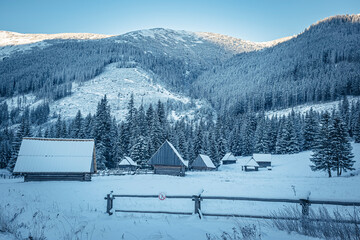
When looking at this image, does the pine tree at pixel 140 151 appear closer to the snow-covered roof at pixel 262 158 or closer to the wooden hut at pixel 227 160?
the wooden hut at pixel 227 160

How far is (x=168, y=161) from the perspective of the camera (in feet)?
143

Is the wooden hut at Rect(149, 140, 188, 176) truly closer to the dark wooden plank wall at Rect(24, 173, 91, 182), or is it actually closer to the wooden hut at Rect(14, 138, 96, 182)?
the wooden hut at Rect(14, 138, 96, 182)

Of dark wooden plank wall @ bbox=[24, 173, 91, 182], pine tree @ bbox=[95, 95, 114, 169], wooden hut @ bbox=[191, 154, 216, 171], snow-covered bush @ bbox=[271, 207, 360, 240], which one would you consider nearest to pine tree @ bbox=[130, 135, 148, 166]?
pine tree @ bbox=[95, 95, 114, 169]

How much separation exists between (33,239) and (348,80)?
184213 millimetres

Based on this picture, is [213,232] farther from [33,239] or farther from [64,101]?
[64,101]

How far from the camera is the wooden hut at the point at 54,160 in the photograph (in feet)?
96.5

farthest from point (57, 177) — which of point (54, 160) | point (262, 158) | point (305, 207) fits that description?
point (262, 158)

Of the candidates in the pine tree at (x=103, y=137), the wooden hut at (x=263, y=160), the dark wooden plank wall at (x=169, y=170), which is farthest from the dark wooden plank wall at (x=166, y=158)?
the wooden hut at (x=263, y=160)

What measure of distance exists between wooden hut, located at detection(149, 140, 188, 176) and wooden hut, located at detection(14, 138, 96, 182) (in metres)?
14.4

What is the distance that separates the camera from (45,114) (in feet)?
506

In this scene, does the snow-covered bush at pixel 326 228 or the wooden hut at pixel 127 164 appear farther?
the wooden hut at pixel 127 164

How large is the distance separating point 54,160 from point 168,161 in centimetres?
1971

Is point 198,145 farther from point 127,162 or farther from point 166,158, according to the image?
point 166,158

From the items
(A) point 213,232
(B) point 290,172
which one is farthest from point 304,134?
(A) point 213,232
